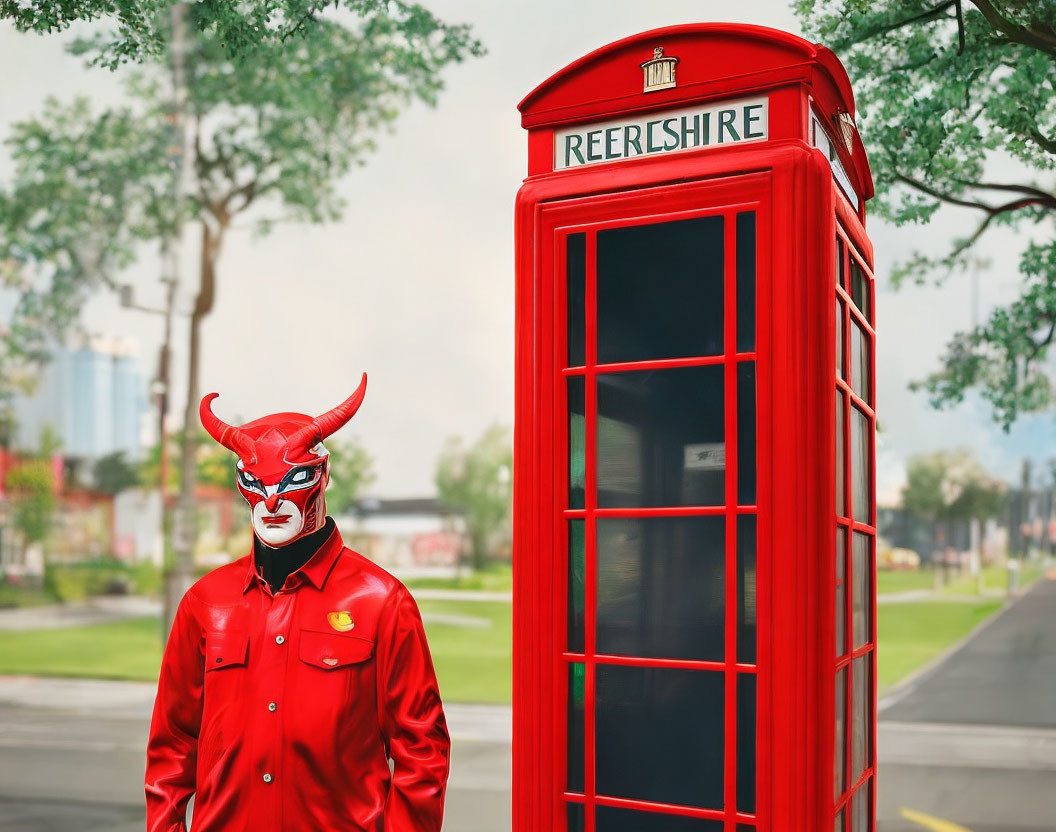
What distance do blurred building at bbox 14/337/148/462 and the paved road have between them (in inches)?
538

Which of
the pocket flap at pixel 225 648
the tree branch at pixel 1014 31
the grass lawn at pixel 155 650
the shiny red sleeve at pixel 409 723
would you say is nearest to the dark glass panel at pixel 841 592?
the shiny red sleeve at pixel 409 723

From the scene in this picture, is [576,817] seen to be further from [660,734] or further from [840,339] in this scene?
[840,339]

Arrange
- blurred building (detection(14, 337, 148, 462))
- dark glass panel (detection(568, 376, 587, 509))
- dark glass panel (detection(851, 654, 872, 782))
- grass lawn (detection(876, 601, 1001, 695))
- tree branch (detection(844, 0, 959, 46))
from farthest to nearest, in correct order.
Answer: blurred building (detection(14, 337, 148, 462)), grass lawn (detection(876, 601, 1001, 695)), tree branch (detection(844, 0, 959, 46)), dark glass panel (detection(851, 654, 872, 782)), dark glass panel (detection(568, 376, 587, 509))

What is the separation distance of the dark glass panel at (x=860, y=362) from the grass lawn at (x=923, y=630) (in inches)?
442

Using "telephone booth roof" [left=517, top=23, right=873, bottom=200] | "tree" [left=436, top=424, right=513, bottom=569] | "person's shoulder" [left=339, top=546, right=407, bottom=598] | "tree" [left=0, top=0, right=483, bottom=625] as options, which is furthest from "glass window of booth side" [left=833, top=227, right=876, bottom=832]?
"tree" [left=436, top=424, right=513, bottom=569]

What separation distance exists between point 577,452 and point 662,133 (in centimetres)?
96

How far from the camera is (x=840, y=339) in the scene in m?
3.05

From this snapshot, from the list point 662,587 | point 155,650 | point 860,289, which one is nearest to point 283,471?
point 662,587

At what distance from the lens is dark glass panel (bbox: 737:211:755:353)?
288 centimetres

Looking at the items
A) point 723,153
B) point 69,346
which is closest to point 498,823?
point 723,153

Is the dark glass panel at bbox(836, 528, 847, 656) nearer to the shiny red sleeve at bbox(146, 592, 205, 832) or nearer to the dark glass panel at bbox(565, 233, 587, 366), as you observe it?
the dark glass panel at bbox(565, 233, 587, 366)

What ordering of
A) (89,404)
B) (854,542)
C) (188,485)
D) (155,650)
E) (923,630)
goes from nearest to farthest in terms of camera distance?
1. (854,542)
2. (188,485)
3. (923,630)
4. (155,650)
5. (89,404)

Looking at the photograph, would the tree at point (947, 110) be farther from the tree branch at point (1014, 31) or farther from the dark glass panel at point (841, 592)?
the dark glass panel at point (841, 592)

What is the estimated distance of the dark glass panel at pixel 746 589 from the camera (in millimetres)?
2854
